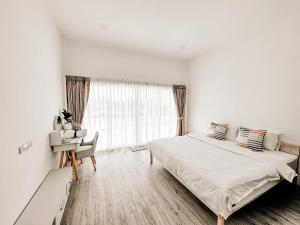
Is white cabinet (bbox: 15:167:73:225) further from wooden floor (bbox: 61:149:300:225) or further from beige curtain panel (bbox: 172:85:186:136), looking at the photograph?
beige curtain panel (bbox: 172:85:186:136)

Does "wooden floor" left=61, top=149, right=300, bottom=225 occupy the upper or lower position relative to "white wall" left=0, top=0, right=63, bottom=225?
lower

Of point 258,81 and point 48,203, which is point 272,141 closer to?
point 258,81

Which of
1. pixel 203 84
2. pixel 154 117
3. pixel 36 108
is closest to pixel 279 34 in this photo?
pixel 203 84

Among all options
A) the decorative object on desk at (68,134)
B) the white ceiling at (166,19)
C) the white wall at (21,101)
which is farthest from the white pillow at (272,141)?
the decorative object on desk at (68,134)

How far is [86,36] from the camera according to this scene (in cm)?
315

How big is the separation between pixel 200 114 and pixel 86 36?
Result: 3958mm

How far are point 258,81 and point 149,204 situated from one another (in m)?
3.24

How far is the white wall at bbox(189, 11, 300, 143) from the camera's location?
2.37 meters

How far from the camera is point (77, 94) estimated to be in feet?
11.2

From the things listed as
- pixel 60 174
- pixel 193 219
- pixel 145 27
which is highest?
pixel 145 27

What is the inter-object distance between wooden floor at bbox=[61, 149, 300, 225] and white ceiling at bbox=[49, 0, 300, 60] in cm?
304

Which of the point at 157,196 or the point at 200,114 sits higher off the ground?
the point at 200,114

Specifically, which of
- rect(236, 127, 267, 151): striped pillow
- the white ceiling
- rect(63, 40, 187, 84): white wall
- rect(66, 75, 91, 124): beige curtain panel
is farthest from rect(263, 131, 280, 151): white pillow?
rect(66, 75, 91, 124): beige curtain panel

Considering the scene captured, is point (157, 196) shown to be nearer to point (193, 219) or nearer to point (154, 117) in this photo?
point (193, 219)
